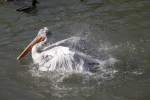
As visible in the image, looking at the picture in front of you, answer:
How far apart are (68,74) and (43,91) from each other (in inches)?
43.6

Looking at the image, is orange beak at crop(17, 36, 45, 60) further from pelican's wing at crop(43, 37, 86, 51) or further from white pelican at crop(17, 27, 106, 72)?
pelican's wing at crop(43, 37, 86, 51)

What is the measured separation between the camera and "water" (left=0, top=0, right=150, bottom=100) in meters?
10.9

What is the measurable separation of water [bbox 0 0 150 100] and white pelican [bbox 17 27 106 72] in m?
0.25

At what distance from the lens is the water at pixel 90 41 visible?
35.9 ft

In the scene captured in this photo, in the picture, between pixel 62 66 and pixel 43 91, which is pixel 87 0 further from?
pixel 43 91

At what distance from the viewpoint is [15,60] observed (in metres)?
13.0

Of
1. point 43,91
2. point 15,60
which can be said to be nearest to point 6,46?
point 15,60

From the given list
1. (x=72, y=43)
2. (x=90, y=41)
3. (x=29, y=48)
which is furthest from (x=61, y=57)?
(x=90, y=41)

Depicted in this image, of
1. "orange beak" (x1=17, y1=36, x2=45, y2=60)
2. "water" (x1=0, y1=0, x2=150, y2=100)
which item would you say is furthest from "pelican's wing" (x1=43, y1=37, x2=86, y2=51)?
"orange beak" (x1=17, y1=36, x2=45, y2=60)

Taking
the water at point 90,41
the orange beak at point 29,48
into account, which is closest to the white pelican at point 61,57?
the orange beak at point 29,48

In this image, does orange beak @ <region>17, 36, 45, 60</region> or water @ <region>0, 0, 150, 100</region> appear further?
orange beak @ <region>17, 36, 45, 60</region>

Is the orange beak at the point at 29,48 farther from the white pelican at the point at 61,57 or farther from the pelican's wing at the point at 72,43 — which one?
the pelican's wing at the point at 72,43

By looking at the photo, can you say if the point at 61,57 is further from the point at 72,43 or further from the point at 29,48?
the point at 29,48

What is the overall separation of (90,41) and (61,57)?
2051mm
